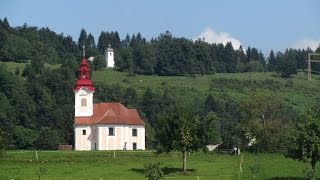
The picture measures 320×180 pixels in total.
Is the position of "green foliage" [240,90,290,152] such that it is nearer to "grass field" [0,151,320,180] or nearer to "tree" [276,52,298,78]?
"grass field" [0,151,320,180]

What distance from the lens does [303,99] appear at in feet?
466

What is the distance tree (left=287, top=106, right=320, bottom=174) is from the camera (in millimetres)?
48125

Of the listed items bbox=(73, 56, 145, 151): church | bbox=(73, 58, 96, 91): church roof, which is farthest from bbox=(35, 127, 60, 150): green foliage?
Result: bbox=(73, 58, 96, 91): church roof

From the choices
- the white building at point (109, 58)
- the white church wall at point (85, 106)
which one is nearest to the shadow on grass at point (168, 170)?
the white church wall at point (85, 106)

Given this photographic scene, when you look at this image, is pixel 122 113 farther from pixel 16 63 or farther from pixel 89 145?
pixel 16 63

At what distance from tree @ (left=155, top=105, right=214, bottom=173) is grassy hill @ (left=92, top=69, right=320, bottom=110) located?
256ft

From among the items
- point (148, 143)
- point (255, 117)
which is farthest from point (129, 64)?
point (255, 117)

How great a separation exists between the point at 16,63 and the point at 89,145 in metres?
74.0

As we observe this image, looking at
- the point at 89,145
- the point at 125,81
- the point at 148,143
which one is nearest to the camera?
the point at 89,145

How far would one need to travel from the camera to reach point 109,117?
299 feet

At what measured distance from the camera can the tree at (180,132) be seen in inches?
2258

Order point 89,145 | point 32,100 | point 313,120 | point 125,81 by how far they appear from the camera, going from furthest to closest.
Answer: point 125,81 < point 32,100 < point 89,145 < point 313,120

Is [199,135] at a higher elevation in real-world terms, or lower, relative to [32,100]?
lower

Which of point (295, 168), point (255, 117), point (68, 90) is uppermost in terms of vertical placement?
point (68, 90)
